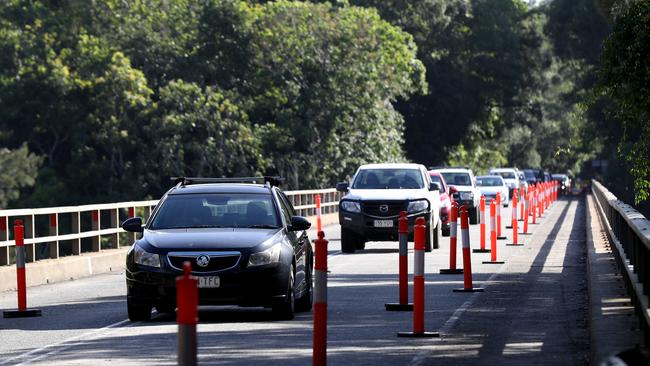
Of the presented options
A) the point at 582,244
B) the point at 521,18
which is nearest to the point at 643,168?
the point at 582,244

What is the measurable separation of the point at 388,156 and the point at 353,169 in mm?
2150

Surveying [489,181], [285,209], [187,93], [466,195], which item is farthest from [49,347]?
[489,181]

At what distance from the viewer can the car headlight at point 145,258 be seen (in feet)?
53.7

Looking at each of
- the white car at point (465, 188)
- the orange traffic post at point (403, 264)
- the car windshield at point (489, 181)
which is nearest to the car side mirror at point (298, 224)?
the orange traffic post at point (403, 264)

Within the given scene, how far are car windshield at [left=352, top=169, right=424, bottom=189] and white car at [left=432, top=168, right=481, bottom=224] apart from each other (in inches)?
529

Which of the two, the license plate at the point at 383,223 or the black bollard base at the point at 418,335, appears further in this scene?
the license plate at the point at 383,223

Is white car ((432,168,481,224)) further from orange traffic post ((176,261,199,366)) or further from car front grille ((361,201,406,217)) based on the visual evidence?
orange traffic post ((176,261,199,366))

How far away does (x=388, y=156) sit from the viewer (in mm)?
67875

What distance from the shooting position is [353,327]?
52.6 ft

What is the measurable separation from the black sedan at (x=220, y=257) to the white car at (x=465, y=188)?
29405 millimetres

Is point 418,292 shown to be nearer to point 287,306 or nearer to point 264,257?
point 264,257

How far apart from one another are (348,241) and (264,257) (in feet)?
52.5

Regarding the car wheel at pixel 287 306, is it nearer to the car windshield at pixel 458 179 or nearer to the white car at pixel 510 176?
the car windshield at pixel 458 179

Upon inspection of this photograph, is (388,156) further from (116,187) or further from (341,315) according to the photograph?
(341,315)
